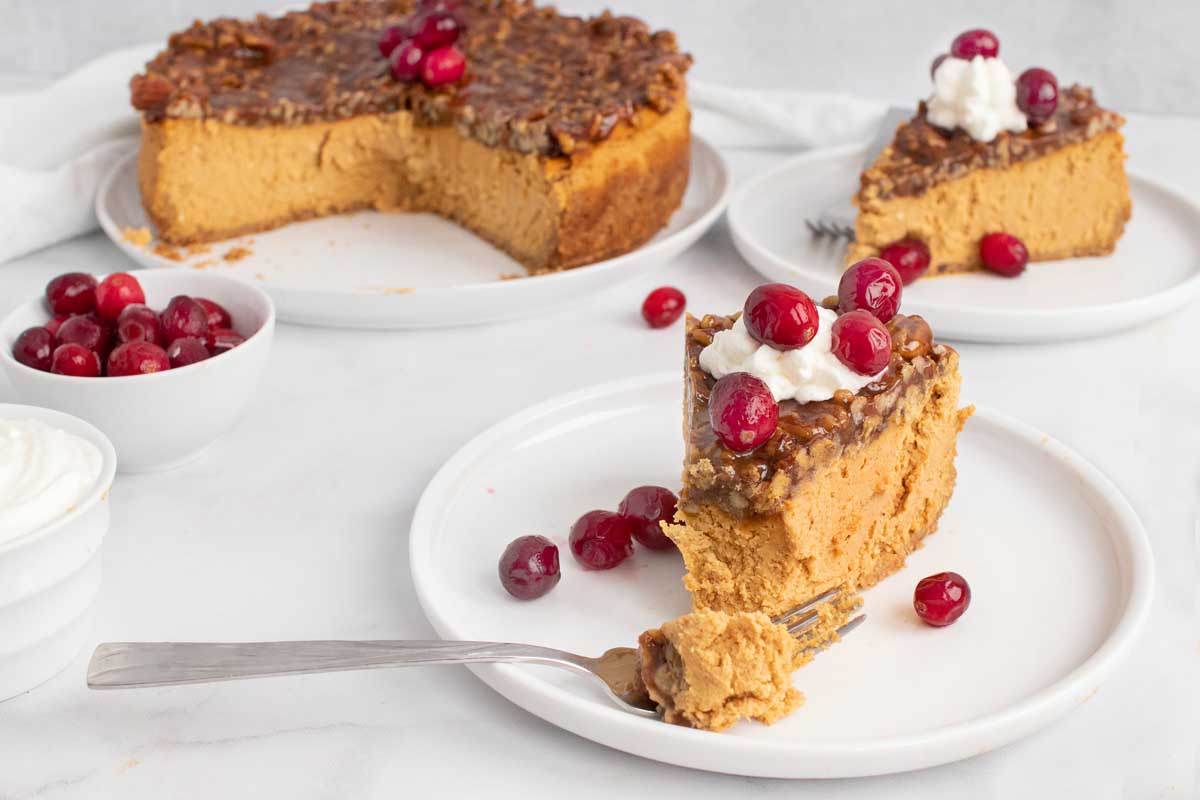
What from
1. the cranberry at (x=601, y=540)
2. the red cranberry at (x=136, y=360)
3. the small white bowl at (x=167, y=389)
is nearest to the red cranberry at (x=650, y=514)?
the cranberry at (x=601, y=540)

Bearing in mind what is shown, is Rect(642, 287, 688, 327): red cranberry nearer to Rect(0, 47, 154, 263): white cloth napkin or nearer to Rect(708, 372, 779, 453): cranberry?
Rect(708, 372, 779, 453): cranberry

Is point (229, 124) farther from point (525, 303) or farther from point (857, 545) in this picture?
point (857, 545)

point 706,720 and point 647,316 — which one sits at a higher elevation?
point 706,720

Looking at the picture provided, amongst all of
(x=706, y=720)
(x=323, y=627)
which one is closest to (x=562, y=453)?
(x=323, y=627)

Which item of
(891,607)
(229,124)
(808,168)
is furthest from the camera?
(808,168)

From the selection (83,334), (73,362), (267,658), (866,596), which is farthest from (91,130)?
(866,596)

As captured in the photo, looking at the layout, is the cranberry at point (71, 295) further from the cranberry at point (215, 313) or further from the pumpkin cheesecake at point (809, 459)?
the pumpkin cheesecake at point (809, 459)

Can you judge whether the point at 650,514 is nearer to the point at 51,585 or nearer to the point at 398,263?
the point at 51,585
